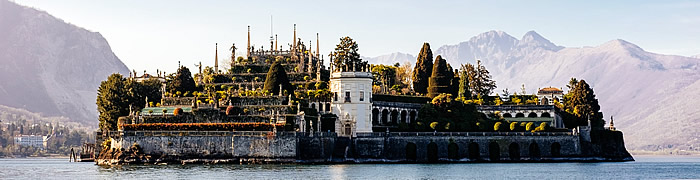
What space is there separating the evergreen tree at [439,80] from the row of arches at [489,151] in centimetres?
1958

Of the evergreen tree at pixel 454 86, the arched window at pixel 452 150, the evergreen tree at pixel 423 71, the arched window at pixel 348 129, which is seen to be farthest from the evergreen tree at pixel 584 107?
the arched window at pixel 348 129

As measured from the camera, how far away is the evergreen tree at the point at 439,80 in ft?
456

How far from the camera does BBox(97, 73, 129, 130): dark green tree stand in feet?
442

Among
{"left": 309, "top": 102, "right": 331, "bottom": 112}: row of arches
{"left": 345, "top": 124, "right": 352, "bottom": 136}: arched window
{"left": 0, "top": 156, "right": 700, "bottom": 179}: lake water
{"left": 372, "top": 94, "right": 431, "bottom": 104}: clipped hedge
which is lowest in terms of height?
{"left": 0, "top": 156, "right": 700, "bottom": 179}: lake water

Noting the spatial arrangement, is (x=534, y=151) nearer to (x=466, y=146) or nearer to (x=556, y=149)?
(x=556, y=149)

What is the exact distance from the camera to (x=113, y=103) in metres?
136

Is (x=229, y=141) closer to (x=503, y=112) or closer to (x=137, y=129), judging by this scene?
(x=137, y=129)

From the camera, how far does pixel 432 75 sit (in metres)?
141

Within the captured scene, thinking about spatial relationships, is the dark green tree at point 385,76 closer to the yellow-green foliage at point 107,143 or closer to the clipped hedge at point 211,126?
the clipped hedge at point 211,126

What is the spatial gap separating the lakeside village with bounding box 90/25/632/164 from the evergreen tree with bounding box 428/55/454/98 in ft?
0.42

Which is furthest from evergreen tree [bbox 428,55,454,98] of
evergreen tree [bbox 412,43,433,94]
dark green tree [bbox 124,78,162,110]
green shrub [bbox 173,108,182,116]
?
green shrub [bbox 173,108,182,116]

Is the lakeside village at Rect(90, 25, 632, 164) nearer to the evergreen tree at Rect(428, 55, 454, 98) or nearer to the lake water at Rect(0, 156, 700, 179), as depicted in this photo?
the evergreen tree at Rect(428, 55, 454, 98)

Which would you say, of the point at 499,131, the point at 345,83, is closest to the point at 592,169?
the point at 499,131

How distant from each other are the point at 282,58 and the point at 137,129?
121 ft
